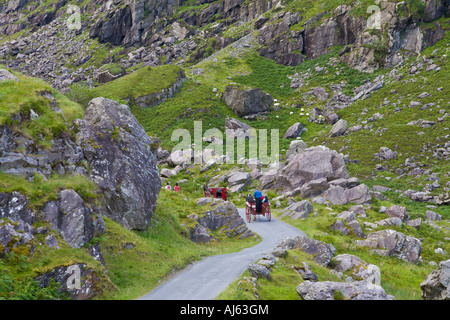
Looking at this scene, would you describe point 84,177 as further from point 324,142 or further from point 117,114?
point 324,142

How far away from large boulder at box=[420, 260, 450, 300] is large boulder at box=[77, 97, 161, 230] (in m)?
16.3

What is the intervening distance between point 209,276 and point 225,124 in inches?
2513

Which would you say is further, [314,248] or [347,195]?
[347,195]

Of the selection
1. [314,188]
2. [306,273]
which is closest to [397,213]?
[314,188]

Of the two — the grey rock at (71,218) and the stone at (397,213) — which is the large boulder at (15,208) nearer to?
the grey rock at (71,218)

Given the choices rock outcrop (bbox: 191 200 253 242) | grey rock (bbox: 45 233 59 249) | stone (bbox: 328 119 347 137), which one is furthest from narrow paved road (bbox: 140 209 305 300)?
stone (bbox: 328 119 347 137)

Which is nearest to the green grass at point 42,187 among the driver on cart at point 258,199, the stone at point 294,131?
the driver on cart at point 258,199

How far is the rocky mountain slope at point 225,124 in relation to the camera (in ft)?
54.2

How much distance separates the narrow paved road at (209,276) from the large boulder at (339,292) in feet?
12.0

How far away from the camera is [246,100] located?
292 ft

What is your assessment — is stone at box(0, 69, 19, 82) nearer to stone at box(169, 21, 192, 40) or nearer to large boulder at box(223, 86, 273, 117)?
large boulder at box(223, 86, 273, 117)

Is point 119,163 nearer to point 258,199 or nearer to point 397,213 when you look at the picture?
point 258,199

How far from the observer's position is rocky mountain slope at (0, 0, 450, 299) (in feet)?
54.2

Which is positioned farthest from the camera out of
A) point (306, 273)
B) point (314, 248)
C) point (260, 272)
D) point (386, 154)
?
point (386, 154)
